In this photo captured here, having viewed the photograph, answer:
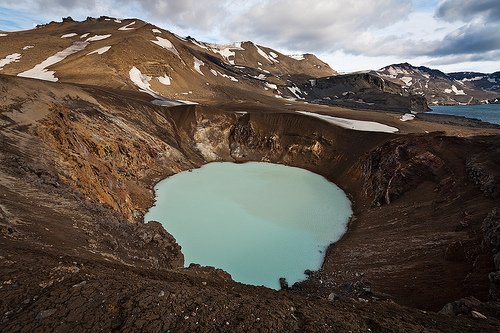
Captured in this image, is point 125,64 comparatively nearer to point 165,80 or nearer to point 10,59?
point 165,80

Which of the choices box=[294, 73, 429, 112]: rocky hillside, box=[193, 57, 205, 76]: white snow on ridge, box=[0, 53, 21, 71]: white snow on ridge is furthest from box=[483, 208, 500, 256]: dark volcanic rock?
box=[294, 73, 429, 112]: rocky hillside

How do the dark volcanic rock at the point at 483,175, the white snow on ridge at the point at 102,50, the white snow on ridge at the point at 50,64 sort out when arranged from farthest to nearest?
1. the white snow on ridge at the point at 102,50
2. the white snow on ridge at the point at 50,64
3. the dark volcanic rock at the point at 483,175

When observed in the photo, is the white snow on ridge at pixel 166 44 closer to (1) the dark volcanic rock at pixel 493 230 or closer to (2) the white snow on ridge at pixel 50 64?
(2) the white snow on ridge at pixel 50 64

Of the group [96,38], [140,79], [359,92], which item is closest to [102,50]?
[140,79]

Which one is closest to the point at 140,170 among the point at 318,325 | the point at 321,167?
the point at 321,167

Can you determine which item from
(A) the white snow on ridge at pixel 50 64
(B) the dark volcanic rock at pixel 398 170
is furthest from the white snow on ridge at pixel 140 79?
(B) the dark volcanic rock at pixel 398 170
